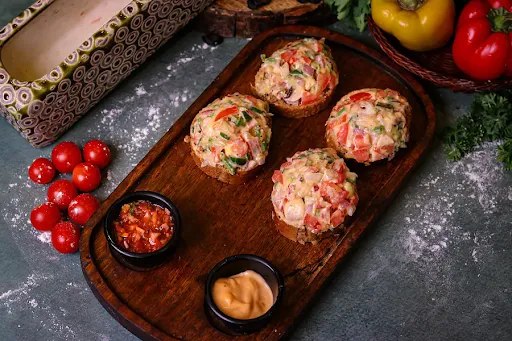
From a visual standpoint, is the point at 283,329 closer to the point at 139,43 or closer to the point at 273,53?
the point at 273,53

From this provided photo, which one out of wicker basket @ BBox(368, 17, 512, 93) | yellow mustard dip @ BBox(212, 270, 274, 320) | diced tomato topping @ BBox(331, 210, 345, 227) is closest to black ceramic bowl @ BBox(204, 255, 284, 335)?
yellow mustard dip @ BBox(212, 270, 274, 320)

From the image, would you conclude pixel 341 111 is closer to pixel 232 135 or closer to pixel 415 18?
pixel 232 135

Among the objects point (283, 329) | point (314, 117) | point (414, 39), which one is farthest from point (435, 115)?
A: point (283, 329)

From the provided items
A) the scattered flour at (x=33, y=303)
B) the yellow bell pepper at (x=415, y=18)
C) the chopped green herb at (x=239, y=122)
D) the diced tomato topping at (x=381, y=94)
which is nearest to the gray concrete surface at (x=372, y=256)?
the scattered flour at (x=33, y=303)

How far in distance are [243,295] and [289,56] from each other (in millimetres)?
1738

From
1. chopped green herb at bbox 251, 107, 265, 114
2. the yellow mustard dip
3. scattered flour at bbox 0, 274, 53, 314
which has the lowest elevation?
scattered flour at bbox 0, 274, 53, 314

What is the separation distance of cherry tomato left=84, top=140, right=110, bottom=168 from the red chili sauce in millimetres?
750

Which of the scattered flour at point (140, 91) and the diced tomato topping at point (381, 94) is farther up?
the diced tomato topping at point (381, 94)

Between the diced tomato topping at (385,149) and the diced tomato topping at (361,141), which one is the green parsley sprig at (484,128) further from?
the diced tomato topping at (361,141)

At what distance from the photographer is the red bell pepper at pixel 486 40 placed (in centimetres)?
475

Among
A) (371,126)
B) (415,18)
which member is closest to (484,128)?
(415,18)

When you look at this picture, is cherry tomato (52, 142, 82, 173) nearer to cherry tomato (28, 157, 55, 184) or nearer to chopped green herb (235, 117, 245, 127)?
cherry tomato (28, 157, 55, 184)

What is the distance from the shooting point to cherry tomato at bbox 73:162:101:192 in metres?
4.73

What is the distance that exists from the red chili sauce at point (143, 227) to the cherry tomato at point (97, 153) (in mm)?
750
